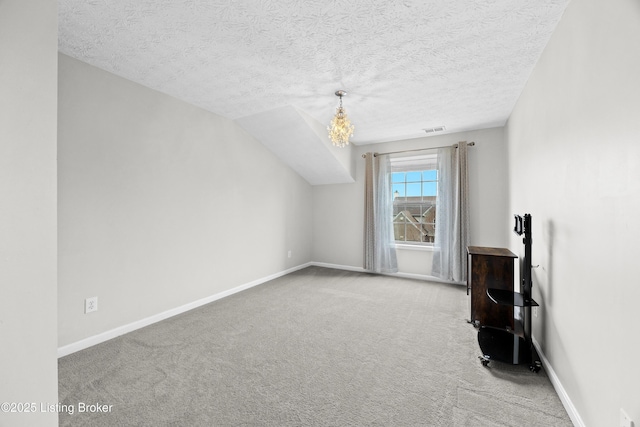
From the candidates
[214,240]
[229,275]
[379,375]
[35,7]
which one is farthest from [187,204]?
[379,375]

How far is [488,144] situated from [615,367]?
11.6 ft

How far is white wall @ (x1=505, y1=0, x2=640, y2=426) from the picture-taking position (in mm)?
1017

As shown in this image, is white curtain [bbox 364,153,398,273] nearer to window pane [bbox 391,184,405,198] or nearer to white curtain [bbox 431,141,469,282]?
window pane [bbox 391,184,405,198]

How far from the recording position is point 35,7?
1044mm

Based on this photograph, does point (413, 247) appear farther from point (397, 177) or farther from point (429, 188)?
point (397, 177)

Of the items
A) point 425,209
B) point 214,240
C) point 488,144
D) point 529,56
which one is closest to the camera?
point 529,56

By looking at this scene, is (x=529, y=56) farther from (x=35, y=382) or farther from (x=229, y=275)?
(x=229, y=275)

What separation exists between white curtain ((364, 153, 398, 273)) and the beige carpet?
1688mm

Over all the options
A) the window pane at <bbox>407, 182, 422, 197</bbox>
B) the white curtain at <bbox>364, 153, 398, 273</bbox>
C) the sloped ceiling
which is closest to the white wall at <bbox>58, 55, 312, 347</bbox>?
the sloped ceiling

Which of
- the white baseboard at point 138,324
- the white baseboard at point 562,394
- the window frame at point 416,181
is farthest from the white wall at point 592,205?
the white baseboard at point 138,324

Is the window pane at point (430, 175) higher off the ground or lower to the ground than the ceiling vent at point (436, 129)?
lower

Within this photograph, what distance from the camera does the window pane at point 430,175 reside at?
4.45m

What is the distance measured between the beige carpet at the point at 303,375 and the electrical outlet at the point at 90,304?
323 millimetres

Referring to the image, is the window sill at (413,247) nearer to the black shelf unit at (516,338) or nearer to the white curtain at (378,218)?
the white curtain at (378,218)
